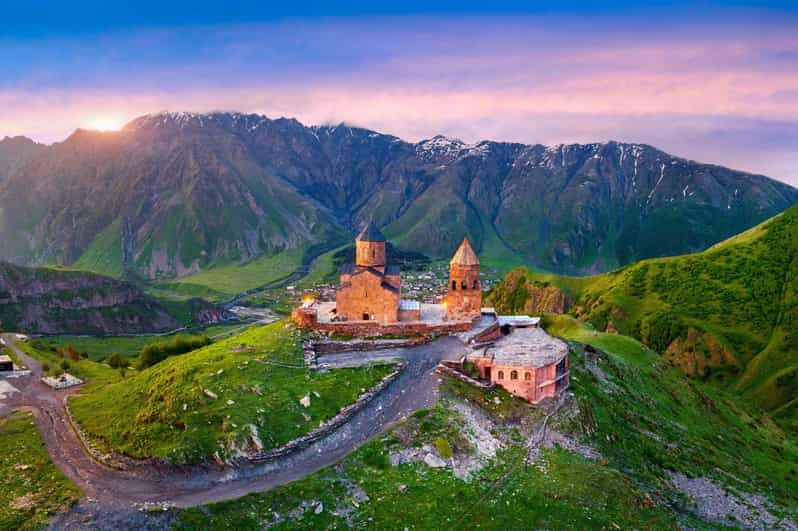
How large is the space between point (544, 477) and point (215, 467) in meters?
21.2

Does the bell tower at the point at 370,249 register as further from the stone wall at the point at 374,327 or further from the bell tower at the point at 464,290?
the stone wall at the point at 374,327

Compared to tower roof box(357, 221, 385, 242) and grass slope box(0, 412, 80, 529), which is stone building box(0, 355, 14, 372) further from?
tower roof box(357, 221, 385, 242)

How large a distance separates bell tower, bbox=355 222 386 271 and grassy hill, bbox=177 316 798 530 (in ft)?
78.5

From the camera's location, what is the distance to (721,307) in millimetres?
128750

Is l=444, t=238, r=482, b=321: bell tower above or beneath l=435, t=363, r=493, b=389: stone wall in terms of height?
above

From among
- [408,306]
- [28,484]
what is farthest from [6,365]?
[408,306]

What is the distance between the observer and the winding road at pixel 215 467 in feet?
116

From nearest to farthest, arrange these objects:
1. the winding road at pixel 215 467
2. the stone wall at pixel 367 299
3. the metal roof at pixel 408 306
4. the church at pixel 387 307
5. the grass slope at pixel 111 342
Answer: the winding road at pixel 215 467 → the church at pixel 387 307 → the stone wall at pixel 367 299 → the metal roof at pixel 408 306 → the grass slope at pixel 111 342

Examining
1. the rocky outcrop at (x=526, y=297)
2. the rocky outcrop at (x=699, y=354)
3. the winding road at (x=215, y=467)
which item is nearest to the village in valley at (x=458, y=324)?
the winding road at (x=215, y=467)

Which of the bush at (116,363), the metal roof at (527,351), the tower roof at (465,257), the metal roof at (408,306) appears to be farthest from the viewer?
the bush at (116,363)

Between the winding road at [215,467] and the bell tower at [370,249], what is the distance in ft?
59.1

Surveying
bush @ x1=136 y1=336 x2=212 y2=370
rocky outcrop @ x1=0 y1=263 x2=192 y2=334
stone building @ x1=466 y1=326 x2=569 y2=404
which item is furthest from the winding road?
rocky outcrop @ x1=0 y1=263 x2=192 y2=334

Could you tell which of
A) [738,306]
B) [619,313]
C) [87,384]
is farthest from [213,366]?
[738,306]

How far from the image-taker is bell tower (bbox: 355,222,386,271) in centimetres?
7050
